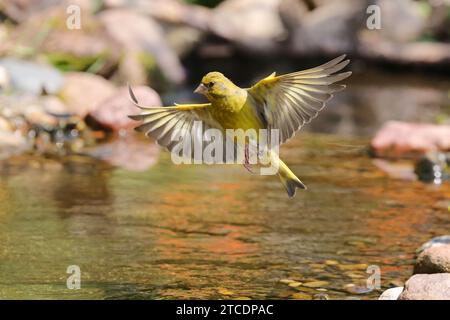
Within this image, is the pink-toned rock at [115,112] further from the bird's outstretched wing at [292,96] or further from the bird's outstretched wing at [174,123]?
the bird's outstretched wing at [292,96]

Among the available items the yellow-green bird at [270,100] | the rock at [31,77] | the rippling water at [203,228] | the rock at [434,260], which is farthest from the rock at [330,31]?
the yellow-green bird at [270,100]

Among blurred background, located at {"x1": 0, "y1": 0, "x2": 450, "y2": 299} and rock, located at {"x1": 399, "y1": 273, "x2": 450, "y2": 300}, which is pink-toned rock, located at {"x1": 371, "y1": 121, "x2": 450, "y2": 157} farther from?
rock, located at {"x1": 399, "y1": 273, "x2": 450, "y2": 300}

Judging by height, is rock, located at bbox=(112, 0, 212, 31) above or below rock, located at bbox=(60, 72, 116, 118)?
above

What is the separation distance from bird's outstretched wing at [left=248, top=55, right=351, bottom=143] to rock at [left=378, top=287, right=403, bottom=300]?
1.13 m

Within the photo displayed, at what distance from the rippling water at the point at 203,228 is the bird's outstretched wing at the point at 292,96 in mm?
1245

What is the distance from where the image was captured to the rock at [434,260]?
556 centimetres

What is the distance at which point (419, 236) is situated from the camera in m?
6.89

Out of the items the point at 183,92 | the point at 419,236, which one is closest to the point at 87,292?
the point at 419,236

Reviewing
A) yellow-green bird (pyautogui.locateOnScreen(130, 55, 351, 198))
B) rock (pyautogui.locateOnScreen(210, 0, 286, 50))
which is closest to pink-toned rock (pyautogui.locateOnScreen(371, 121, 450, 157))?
yellow-green bird (pyautogui.locateOnScreen(130, 55, 351, 198))

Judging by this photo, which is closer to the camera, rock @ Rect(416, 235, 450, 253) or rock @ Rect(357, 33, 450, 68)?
rock @ Rect(416, 235, 450, 253)

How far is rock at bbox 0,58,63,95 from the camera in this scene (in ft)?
39.2

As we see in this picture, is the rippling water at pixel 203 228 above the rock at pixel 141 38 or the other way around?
the other way around

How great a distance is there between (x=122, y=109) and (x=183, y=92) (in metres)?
3.14
